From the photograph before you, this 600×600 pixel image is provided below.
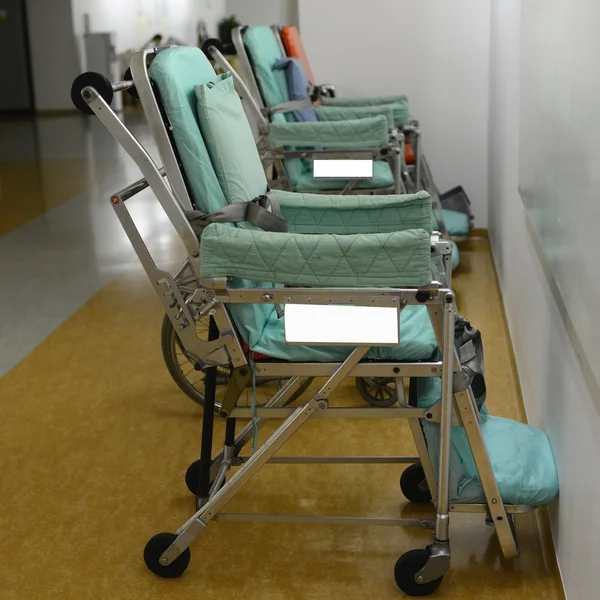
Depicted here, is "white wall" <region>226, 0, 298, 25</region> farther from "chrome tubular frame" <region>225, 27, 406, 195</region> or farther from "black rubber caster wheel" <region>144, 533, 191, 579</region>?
"black rubber caster wheel" <region>144, 533, 191, 579</region>

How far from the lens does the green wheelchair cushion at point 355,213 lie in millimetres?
2227

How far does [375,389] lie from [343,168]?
1082mm

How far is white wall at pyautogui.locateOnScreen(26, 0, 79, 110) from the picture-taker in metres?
13.4

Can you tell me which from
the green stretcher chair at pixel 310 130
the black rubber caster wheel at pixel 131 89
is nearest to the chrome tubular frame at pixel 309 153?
the green stretcher chair at pixel 310 130

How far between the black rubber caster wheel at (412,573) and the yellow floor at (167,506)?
1.4 inches

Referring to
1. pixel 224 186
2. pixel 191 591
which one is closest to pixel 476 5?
pixel 224 186

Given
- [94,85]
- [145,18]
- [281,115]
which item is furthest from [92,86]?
[145,18]

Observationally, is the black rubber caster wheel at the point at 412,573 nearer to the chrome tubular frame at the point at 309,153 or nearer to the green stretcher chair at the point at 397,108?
the chrome tubular frame at the point at 309,153

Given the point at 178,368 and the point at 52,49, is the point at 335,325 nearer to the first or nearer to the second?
the point at 178,368

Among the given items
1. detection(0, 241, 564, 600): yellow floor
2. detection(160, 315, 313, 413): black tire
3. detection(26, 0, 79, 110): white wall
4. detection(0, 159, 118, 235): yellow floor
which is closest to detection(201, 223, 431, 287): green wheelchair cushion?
detection(0, 241, 564, 600): yellow floor

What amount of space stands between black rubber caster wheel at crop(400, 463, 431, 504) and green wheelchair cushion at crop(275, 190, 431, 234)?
0.62 meters

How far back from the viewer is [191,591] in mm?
2062

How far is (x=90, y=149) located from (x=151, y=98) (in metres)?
8.12

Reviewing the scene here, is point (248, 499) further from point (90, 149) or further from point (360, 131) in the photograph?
point (90, 149)
